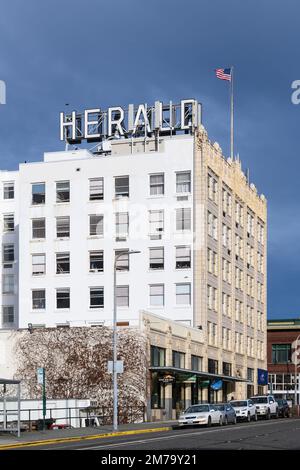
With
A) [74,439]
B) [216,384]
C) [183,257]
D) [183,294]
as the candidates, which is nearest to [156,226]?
[183,257]

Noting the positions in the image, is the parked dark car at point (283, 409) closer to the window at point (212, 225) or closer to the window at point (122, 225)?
the window at point (212, 225)

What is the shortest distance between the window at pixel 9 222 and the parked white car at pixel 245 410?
38.4 metres

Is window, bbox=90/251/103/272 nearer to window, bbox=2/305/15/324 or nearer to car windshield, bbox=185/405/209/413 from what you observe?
window, bbox=2/305/15/324

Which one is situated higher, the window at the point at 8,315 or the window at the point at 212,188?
the window at the point at 212,188

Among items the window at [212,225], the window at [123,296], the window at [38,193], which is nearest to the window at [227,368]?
the window at [212,225]

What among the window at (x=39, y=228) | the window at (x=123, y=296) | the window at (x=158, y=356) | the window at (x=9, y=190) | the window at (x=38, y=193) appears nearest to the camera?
the window at (x=158, y=356)

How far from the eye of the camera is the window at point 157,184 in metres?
82.8

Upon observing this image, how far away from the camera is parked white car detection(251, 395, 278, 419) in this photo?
7038 cm

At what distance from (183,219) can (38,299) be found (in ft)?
51.0

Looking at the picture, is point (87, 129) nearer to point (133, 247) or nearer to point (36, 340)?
point (133, 247)

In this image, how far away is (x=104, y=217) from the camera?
83.7m

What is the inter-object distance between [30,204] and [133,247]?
10.9 meters
